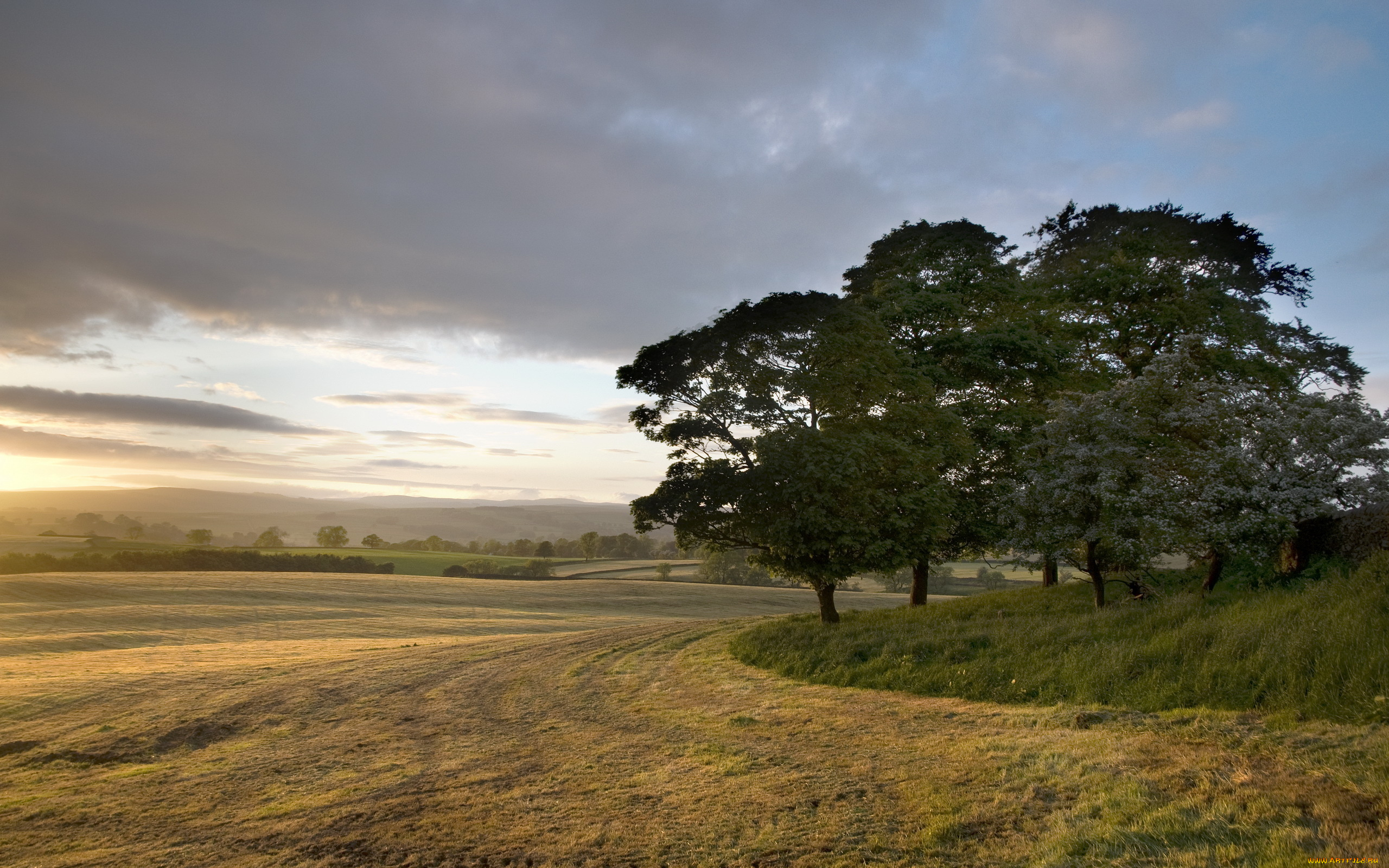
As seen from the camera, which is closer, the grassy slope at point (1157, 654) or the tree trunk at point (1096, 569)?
the grassy slope at point (1157, 654)

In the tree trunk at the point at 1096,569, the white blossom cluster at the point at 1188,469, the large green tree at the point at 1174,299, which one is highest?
the large green tree at the point at 1174,299

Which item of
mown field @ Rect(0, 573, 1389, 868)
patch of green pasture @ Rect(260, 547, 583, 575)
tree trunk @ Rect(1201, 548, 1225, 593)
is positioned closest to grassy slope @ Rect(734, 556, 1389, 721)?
tree trunk @ Rect(1201, 548, 1225, 593)

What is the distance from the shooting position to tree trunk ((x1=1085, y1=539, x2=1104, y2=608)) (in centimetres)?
1950

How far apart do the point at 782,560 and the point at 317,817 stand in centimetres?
1663

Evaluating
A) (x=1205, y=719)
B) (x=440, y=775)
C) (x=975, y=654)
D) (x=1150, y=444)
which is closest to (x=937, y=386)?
(x=1150, y=444)

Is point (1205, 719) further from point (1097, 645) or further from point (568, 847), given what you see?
point (568, 847)

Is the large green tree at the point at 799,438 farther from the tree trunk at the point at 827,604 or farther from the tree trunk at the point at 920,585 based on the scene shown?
the tree trunk at the point at 920,585

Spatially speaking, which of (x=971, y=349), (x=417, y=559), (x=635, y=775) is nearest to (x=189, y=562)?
(x=417, y=559)

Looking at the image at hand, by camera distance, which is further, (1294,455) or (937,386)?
(937,386)

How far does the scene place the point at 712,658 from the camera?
21516 millimetres

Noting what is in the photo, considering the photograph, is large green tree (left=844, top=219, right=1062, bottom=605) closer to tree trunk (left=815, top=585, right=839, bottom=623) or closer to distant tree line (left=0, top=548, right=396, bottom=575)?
tree trunk (left=815, top=585, right=839, bottom=623)

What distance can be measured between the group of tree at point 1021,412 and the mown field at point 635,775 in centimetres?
695

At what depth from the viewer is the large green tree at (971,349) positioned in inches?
1038

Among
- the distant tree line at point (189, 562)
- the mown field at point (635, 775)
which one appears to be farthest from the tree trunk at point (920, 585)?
the distant tree line at point (189, 562)
